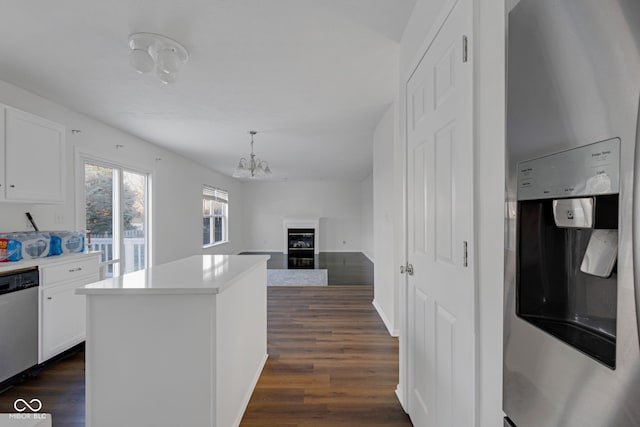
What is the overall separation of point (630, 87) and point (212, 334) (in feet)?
5.36

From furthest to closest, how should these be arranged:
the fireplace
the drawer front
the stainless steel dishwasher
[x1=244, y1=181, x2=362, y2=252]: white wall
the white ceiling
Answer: [x1=244, y1=181, x2=362, y2=252]: white wall < the fireplace < the drawer front < the stainless steel dishwasher < the white ceiling

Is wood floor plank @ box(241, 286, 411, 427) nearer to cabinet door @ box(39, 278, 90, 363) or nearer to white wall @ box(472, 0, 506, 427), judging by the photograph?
white wall @ box(472, 0, 506, 427)

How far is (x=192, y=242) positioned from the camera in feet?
20.6

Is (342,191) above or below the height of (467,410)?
above

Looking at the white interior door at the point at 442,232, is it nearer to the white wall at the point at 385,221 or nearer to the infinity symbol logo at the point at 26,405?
the white wall at the point at 385,221

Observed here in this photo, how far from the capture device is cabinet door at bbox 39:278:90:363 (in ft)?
7.95

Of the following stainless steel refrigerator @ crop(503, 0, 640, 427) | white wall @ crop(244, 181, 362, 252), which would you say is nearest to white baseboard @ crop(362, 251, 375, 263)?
white wall @ crop(244, 181, 362, 252)

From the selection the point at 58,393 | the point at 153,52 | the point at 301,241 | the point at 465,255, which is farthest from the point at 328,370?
the point at 301,241

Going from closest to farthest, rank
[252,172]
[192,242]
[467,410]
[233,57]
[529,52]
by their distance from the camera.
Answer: [529,52] < [467,410] < [233,57] < [252,172] < [192,242]

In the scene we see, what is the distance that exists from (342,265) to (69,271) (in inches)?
221

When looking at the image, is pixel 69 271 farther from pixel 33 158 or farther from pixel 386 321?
pixel 386 321

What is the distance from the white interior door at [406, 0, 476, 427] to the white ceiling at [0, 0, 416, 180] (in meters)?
0.66

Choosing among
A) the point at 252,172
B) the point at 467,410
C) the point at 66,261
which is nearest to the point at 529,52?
the point at 467,410

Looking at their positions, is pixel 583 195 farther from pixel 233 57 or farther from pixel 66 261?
pixel 66 261
